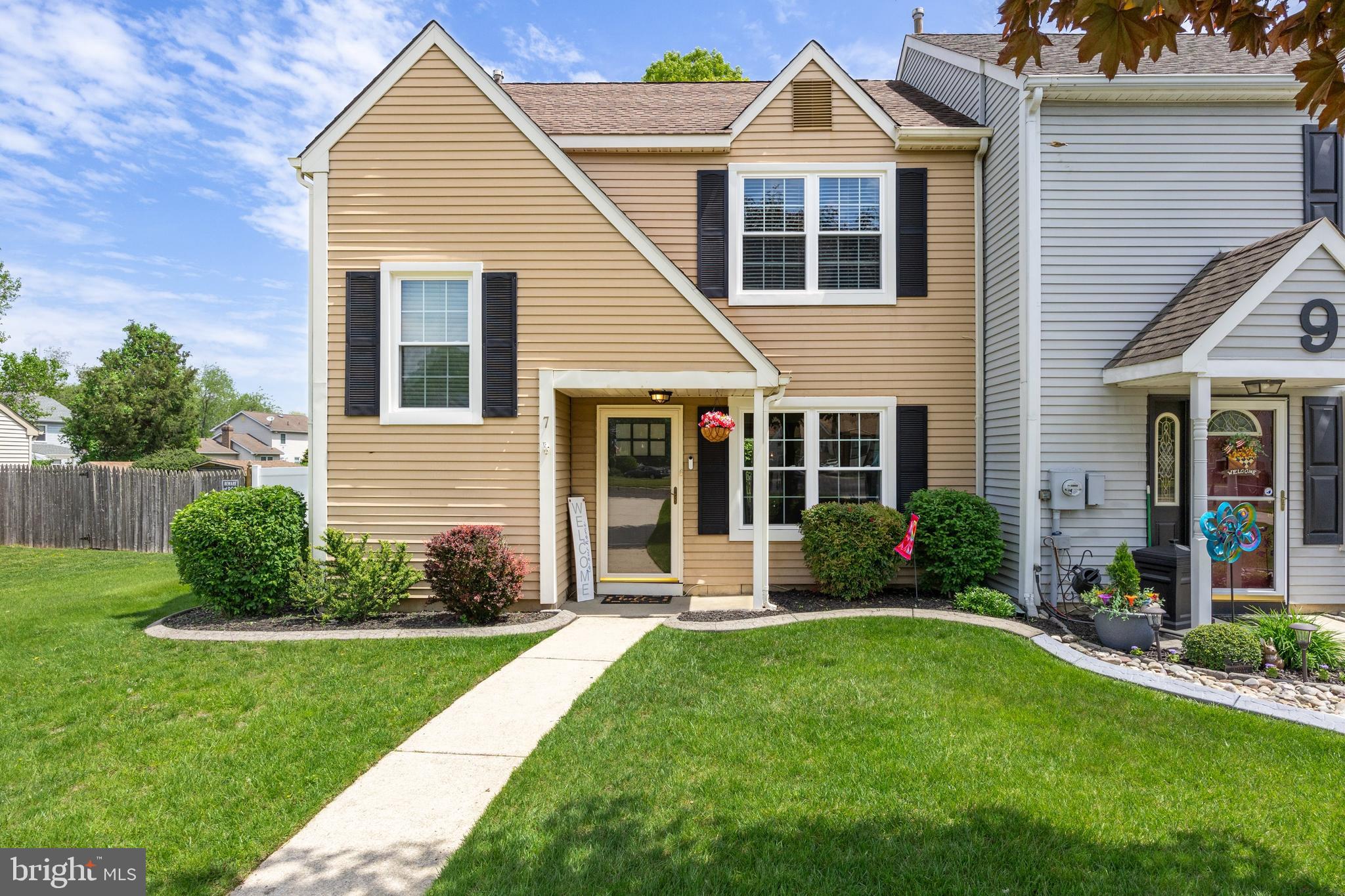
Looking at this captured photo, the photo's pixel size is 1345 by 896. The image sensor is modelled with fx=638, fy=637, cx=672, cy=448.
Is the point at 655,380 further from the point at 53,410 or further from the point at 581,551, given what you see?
the point at 53,410

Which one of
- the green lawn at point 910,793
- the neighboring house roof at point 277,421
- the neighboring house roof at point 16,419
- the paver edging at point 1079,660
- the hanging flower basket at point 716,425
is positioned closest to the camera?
the green lawn at point 910,793

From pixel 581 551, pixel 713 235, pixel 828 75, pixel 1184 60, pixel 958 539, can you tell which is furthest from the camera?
pixel 713 235

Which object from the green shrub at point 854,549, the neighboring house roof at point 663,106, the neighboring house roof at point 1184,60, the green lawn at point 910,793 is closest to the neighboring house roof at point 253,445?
the neighboring house roof at point 663,106

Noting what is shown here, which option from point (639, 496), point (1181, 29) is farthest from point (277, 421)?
point (1181, 29)

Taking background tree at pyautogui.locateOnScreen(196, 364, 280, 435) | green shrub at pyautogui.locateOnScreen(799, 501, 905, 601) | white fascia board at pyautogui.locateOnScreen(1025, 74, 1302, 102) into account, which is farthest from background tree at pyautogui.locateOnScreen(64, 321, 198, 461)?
background tree at pyautogui.locateOnScreen(196, 364, 280, 435)

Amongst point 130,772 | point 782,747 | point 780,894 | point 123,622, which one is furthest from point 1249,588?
point 123,622

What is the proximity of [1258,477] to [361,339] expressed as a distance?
10.4 meters

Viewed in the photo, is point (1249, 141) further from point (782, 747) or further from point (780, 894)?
point (780, 894)

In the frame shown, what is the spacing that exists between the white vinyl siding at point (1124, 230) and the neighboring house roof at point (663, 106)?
1.73m

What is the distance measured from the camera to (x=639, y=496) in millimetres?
8344

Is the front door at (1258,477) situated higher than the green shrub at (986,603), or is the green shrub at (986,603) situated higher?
the front door at (1258,477)

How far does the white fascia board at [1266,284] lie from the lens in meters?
5.94

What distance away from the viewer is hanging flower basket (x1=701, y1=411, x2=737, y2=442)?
7602 millimetres

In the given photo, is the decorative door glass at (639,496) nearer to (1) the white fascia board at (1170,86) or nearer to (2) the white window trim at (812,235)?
(2) the white window trim at (812,235)
